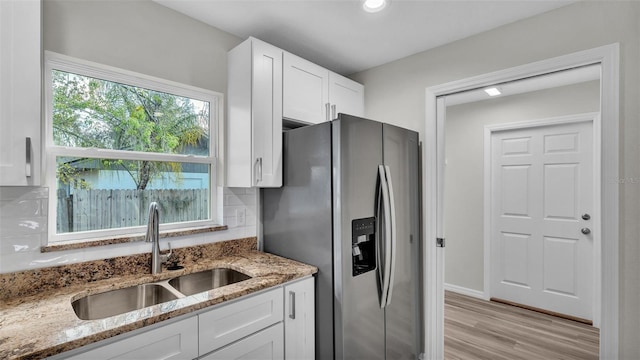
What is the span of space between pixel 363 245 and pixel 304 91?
3.83 ft

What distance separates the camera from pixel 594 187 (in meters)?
2.91

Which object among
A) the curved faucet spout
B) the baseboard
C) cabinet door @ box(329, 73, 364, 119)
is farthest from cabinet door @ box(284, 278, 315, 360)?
the baseboard

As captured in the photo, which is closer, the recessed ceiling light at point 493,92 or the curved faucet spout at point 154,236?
the curved faucet spout at point 154,236

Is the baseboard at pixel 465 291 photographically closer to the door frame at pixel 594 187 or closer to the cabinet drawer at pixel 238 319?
the door frame at pixel 594 187

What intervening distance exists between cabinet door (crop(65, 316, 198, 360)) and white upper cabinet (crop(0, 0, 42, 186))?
2.34 feet

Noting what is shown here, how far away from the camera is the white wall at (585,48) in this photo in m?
1.56

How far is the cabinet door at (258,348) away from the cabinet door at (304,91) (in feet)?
4.41

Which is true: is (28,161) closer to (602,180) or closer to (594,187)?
(602,180)

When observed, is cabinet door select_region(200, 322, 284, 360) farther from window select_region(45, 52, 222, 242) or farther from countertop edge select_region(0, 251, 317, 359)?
window select_region(45, 52, 222, 242)

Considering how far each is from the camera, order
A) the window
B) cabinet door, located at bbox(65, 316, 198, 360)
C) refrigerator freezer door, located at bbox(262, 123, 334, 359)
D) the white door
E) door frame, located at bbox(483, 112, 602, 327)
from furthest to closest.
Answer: the white door
door frame, located at bbox(483, 112, 602, 327)
refrigerator freezer door, located at bbox(262, 123, 334, 359)
the window
cabinet door, located at bbox(65, 316, 198, 360)

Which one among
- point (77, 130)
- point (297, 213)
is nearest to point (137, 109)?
point (77, 130)

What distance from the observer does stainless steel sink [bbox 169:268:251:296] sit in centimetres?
176

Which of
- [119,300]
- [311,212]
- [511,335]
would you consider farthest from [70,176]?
[511,335]

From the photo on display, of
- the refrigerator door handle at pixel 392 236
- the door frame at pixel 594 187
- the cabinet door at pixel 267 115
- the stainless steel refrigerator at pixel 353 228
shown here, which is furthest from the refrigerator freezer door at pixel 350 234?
the door frame at pixel 594 187
